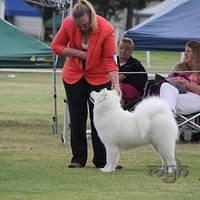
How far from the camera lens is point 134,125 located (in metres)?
5.57

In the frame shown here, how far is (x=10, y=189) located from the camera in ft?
15.7

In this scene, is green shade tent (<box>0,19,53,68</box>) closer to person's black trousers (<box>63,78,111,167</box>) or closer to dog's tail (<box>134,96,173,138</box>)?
person's black trousers (<box>63,78,111,167</box>)

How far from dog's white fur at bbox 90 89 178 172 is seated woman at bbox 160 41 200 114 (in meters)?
2.41

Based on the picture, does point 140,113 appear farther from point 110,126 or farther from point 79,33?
point 79,33

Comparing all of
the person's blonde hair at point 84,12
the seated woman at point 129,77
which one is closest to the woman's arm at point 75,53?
the person's blonde hair at point 84,12

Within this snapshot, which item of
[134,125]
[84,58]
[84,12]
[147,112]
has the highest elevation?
[84,12]

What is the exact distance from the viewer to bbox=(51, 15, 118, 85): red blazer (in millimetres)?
5691

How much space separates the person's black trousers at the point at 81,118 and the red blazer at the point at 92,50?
72mm

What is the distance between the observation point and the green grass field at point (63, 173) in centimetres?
467

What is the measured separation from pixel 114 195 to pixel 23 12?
37582 mm

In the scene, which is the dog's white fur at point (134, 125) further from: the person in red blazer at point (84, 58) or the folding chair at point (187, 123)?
the folding chair at point (187, 123)

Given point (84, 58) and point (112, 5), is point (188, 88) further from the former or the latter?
point (112, 5)

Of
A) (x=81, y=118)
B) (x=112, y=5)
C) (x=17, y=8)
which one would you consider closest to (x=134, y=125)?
(x=81, y=118)

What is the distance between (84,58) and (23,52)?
3.07 metres
